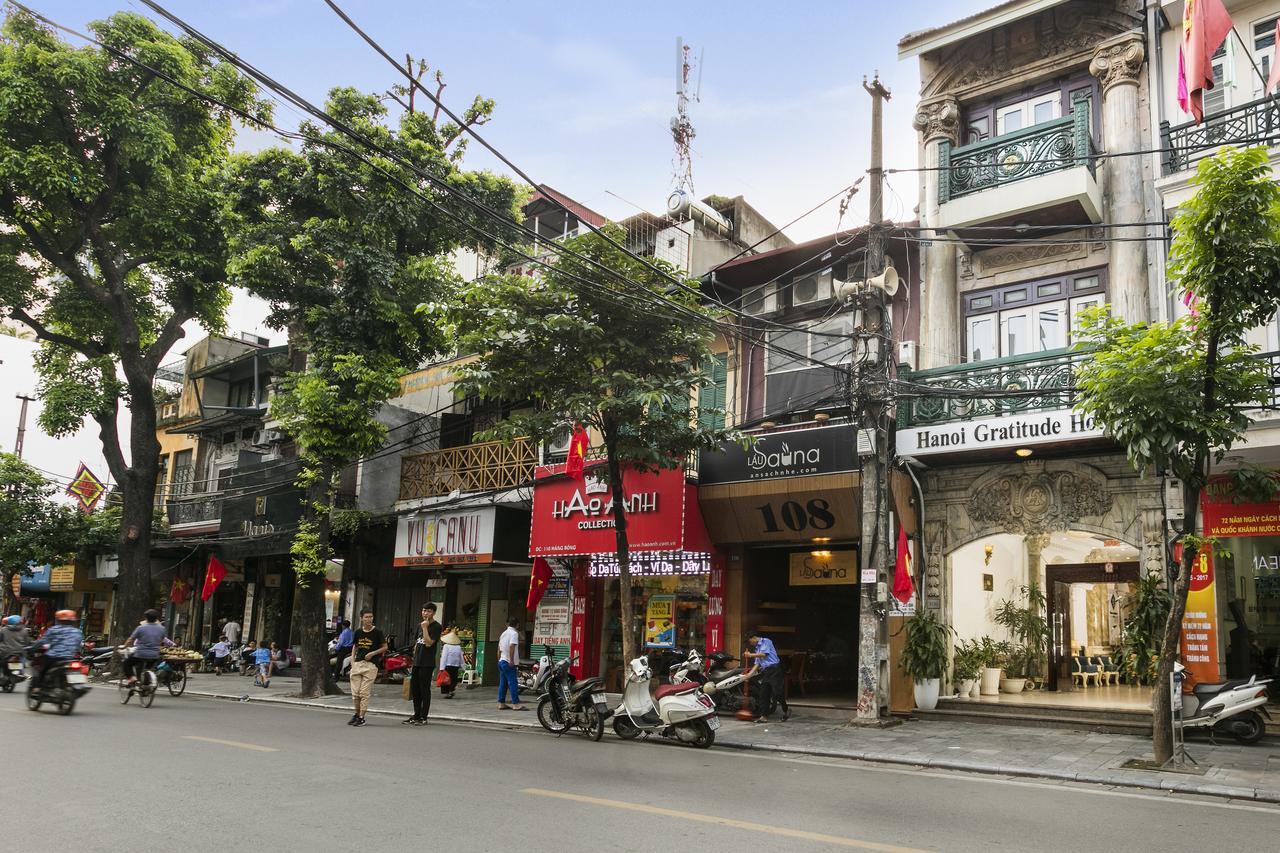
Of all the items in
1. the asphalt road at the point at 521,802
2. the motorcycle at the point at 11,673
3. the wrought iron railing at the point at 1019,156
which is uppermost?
the wrought iron railing at the point at 1019,156

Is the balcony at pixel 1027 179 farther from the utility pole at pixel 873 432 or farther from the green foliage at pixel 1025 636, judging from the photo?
the green foliage at pixel 1025 636

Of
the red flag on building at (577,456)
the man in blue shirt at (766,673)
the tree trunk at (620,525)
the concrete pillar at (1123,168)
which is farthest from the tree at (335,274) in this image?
the concrete pillar at (1123,168)

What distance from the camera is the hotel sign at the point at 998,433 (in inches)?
551

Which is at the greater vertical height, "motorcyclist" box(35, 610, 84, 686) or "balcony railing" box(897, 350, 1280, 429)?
"balcony railing" box(897, 350, 1280, 429)

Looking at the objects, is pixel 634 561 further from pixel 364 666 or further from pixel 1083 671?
pixel 1083 671

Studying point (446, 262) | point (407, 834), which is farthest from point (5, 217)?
point (407, 834)

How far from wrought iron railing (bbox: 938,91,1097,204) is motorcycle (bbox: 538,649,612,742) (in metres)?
10.3

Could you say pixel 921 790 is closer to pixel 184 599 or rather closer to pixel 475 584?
pixel 475 584

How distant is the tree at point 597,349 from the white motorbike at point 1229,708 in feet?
24.7

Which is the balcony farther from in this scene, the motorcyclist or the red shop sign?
the motorcyclist

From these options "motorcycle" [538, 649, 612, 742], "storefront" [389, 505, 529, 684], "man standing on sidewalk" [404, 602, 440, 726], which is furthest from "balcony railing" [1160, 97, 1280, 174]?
"storefront" [389, 505, 529, 684]

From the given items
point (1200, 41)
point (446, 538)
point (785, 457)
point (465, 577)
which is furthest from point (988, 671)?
point (465, 577)

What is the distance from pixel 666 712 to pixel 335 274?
11857 mm

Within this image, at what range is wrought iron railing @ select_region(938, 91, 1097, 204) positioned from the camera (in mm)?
15055
